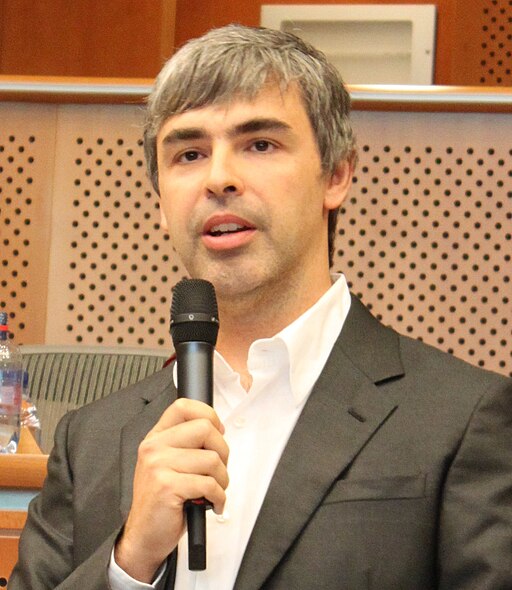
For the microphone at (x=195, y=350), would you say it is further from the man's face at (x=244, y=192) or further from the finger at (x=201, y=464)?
the man's face at (x=244, y=192)

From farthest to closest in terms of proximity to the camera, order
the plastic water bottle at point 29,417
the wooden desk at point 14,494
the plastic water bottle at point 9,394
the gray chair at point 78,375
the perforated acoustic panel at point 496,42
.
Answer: the perforated acoustic panel at point 496,42 → the gray chair at point 78,375 → the plastic water bottle at point 29,417 → the plastic water bottle at point 9,394 → the wooden desk at point 14,494

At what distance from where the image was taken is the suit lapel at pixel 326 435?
137 cm

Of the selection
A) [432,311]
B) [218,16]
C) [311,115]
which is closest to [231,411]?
[311,115]

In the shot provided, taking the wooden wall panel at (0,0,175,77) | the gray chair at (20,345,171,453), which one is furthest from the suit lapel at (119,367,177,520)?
the wooden wall panel at (0,0,175,77)

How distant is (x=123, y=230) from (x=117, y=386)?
653 mm

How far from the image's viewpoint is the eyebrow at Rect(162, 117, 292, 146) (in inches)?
61.8

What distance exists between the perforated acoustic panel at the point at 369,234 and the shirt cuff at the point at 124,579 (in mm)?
1750

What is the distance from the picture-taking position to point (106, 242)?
10.3 ft

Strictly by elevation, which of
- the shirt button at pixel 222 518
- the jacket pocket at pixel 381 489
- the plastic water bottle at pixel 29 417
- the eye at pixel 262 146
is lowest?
the plastic water bottle at pixel 29 417

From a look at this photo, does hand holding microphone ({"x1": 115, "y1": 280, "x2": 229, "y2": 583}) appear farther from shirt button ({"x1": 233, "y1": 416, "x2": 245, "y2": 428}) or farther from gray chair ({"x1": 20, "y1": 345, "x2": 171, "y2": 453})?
gray chair ({"x1": 20, "y1": 345, "x2": 171, "y2": 453})

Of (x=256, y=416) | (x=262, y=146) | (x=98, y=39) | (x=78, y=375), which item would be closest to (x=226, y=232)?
(x=262, y=146)

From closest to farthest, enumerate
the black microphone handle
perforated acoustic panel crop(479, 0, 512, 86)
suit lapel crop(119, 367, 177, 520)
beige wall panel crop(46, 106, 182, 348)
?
the black microphone handle → suit lapel crop(119, 367, 177, 520) → beige wall panel crop(46, 106, 182, 348) → perforated acoustic panel crop(479, 0, 512, 86)

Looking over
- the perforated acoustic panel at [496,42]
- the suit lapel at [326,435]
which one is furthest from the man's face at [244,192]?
the perforated acoustic panel at [496,42]

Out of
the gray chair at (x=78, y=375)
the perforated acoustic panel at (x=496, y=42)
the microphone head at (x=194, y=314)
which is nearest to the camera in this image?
the microphone head at (x=194, y=314)
